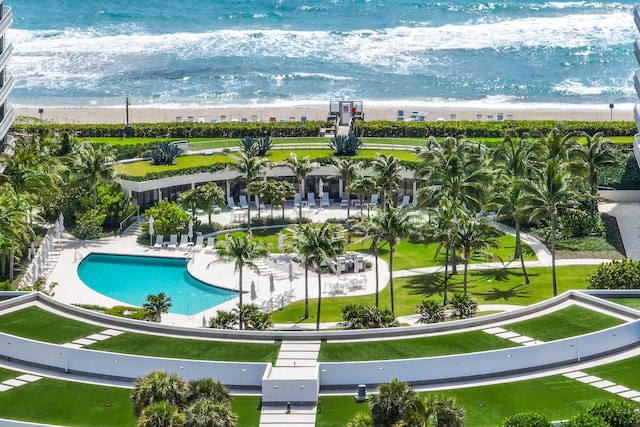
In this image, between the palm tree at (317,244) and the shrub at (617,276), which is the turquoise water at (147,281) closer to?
the palm tree at (317,244)

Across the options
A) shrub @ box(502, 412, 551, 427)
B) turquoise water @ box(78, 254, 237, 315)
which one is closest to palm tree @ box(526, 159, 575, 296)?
turquoise water @ box(78, 254, 237, 315)

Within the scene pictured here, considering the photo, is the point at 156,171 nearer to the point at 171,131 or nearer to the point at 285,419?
the point at 171,131

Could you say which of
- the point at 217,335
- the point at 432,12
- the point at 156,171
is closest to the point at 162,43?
the point at 432,12

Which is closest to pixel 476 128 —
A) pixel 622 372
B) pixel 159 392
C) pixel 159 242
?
pixel 159 242

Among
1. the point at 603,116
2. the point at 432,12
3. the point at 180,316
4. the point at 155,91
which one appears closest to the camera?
the point at 180,316

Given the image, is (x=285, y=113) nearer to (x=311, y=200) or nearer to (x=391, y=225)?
(x=311, y=200)

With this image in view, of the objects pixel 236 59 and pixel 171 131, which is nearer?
pixel 171 131

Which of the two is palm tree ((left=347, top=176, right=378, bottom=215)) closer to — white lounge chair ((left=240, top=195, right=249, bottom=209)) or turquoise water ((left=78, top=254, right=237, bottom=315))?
white lounge chair ((left=240, top=195, right=249, bottom=209))

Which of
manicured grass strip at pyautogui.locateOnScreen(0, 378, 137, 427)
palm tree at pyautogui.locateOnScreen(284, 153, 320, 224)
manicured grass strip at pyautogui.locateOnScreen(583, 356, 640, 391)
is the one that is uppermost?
palm tree at pyautogui.locateOnScreen(284, 153, 320, 224)
